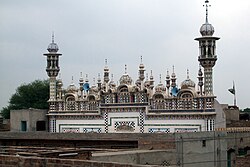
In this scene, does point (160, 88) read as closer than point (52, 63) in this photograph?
Yes

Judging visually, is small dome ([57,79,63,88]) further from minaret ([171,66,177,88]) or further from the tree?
the tree

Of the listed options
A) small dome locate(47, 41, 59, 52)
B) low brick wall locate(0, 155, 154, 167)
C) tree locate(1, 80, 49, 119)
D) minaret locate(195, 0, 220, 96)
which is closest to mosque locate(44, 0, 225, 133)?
minaret locate(195, 0, 220, 96)

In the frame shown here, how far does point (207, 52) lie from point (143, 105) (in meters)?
4.14

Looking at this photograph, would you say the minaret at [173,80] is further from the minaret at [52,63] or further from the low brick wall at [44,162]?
the low brick wall at [44,162]

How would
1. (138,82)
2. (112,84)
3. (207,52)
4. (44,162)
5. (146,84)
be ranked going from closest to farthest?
(44,162), (207,52), (146,84), (138,82), (112,84)

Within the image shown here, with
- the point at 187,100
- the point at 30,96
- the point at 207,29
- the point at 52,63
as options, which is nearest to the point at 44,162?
the point at 187,100

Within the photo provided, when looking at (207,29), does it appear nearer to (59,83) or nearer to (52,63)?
(59,83)

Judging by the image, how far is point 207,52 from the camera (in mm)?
25047

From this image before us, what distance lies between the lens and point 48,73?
3142 centimetres

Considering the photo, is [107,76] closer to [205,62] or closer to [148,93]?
[148,93]

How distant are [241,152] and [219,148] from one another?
255cm

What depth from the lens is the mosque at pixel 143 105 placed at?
2405 cm

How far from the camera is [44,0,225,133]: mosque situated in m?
24.0

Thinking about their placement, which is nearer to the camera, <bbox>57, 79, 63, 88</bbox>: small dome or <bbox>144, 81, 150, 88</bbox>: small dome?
<bbox>144, 81, 150, 88</bbox>: small dome
